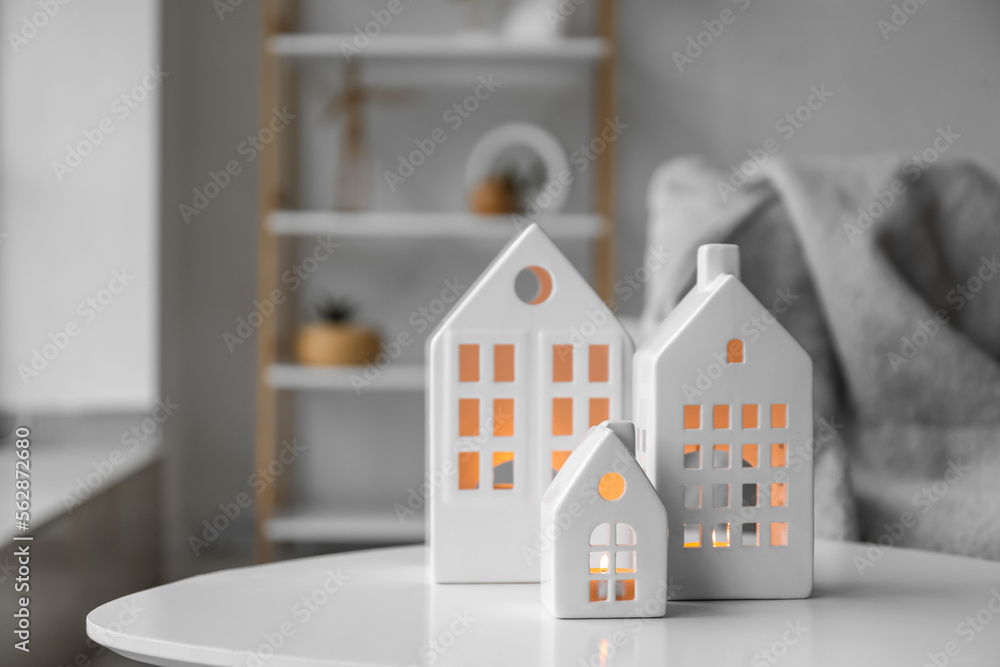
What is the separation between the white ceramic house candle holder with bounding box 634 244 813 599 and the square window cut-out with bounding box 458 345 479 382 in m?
0.13

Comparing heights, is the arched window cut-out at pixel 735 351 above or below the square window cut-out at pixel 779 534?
above

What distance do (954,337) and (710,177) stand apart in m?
0.53

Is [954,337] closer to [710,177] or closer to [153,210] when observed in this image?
[710,177]

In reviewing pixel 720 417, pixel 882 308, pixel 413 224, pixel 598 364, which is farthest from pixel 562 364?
pixel 413 224

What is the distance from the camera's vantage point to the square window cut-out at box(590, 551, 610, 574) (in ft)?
2.20

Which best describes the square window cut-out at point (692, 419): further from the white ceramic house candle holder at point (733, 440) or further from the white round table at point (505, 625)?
the white round table at point (505, 625)

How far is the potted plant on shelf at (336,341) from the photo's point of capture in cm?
221

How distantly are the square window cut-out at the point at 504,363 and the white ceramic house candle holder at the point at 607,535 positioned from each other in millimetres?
115

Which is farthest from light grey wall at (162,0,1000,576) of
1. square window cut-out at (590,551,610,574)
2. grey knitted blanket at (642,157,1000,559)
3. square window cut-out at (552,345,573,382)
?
square window cut-out at (590,551,610,574)

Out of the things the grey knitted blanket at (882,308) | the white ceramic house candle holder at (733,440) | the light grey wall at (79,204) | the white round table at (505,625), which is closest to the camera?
the white round table at (505,625)

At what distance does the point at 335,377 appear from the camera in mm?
2188

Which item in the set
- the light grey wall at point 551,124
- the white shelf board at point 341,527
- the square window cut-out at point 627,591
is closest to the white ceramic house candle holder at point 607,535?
the square window cut-out at point 627,591

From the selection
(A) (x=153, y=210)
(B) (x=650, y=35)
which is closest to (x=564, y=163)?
(B) (x=650, y=35)

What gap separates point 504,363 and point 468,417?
0.05 m
